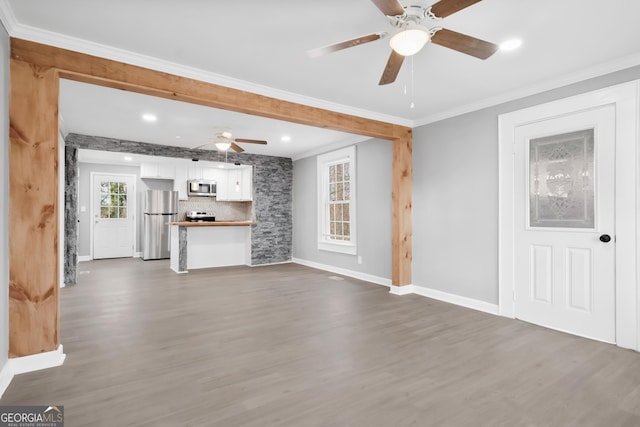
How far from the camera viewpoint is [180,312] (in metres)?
3.88

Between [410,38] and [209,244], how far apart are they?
6.12 meters

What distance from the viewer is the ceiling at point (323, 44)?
87.4 inches

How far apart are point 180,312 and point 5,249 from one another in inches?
75.8

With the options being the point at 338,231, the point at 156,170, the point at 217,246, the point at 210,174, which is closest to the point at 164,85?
the point at 338,231

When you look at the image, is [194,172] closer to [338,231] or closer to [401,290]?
[338,231]

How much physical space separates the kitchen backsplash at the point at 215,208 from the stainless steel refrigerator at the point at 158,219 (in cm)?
36

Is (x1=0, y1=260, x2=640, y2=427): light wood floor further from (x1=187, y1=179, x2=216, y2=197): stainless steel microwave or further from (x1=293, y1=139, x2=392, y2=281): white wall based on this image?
(x1=187, y1=179, x2=216, y2=197): stainless steel microwave

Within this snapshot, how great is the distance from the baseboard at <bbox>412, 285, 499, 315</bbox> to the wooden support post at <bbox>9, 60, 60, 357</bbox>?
411cm

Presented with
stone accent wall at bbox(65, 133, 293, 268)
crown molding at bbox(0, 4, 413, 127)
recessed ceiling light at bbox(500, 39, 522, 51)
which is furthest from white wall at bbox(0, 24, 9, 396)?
stone accent wall at bbox(65, 133, 293, 268)

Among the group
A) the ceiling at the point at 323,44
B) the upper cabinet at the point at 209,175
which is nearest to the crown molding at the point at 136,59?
the ceiling at the point at 323,44

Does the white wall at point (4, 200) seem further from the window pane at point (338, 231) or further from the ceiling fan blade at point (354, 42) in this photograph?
the window pane at point (338, 231)

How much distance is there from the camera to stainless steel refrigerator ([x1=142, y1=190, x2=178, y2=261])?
332 inches

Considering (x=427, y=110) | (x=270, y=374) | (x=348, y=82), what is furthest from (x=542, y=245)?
(x=270, y=374)

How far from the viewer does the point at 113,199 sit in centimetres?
866
